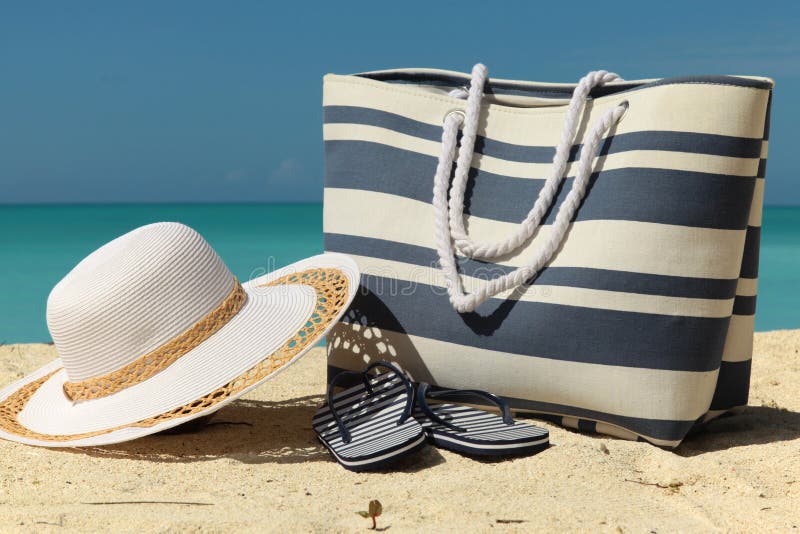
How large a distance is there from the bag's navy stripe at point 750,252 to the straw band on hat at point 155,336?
3.37 ft

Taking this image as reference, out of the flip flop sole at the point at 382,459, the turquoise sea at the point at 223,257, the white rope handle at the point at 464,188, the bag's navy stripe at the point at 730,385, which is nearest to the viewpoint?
the flip flop sole at the point at 382,459

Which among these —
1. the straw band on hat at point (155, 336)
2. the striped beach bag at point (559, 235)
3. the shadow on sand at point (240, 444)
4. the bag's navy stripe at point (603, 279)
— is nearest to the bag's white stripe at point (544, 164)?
the striped beach bag at point (559, 235)

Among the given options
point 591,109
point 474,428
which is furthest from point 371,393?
point 591,109

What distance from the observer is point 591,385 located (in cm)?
187

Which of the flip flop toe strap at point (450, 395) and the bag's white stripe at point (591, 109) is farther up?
the bag's white stripe at point (591, 109)

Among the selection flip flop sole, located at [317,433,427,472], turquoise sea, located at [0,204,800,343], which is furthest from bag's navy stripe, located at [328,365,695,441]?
turquoise sea, located at [0,204,800,343]

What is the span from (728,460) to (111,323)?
58.1 inches

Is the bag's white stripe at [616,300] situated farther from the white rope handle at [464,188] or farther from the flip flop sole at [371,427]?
the flip flop sole at [371,427]

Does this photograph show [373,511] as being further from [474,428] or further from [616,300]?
[616,300]

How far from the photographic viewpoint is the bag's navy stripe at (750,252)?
1.97 metres

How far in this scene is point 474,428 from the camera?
5.99 ft

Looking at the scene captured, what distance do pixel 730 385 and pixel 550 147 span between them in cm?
80

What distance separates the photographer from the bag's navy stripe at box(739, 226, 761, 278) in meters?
1.97

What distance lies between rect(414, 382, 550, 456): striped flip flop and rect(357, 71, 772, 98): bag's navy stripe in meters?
0.85
